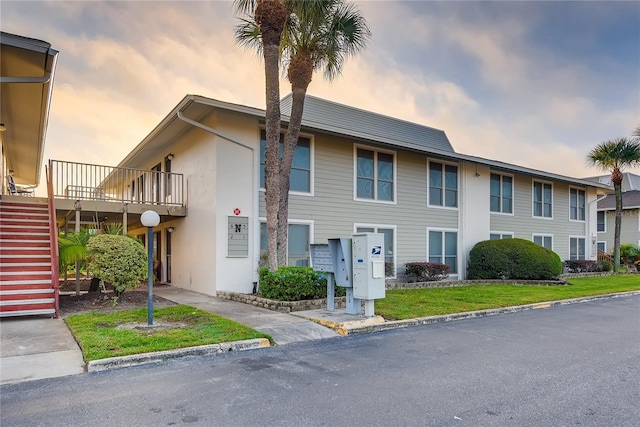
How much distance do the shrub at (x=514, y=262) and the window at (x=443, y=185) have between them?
2378mm

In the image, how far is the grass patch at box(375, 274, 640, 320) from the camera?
9.72 m

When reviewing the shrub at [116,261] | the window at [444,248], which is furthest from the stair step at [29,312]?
the window at [444,248]

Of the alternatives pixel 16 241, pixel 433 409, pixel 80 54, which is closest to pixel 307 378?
pixel 433 409

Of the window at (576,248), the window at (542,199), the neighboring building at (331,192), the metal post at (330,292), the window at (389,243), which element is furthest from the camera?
the window at (576,248)

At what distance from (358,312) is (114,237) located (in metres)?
5.93

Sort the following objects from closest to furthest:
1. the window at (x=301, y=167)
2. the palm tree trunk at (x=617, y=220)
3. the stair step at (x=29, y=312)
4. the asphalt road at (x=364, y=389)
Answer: the asphalt road at (x=364, y=389)
the stair step at (x=29, y=312)
the window at (x=301, y=167)
the palm tree trunk at (x=617, y=220)

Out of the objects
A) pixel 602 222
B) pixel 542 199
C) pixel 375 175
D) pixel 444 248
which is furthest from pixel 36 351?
pixel 602 222

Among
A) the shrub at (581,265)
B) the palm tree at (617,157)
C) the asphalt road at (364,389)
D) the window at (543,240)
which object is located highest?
the palm tree at (617,157)

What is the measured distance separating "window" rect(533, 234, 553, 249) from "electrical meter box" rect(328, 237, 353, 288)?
1574 cm

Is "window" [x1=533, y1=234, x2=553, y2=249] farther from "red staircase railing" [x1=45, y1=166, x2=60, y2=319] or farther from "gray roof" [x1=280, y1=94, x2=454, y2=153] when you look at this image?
"red staircase railing" [x1=45, y1=166, x2=60, y2=319]

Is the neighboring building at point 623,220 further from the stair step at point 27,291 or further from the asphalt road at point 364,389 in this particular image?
the stair step at point 27,291

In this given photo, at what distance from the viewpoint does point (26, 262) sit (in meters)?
9.35

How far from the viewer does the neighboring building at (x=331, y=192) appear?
12.0 metres

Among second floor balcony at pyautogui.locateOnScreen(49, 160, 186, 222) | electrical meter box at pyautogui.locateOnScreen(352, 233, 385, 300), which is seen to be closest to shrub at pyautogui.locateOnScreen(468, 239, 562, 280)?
electrical meter box at pyautogui.locateOnScreen(352, 233, 385, 300)
